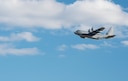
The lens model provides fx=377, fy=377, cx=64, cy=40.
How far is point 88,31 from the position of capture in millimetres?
193500

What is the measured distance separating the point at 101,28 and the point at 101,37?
7.16 m

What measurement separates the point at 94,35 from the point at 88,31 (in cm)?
370

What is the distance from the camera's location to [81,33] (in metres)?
188

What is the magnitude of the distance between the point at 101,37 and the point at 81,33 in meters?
14.5

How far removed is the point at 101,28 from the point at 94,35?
16.6ft

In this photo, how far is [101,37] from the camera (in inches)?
7790

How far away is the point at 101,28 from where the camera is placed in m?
192

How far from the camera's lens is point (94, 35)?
7603 inches

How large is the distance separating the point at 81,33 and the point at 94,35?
27.4 feet

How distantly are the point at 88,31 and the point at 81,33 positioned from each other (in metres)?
6.40

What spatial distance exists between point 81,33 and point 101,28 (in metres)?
11.4
